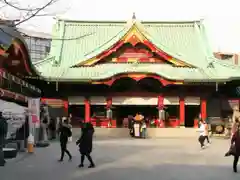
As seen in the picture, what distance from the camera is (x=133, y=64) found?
3225cm

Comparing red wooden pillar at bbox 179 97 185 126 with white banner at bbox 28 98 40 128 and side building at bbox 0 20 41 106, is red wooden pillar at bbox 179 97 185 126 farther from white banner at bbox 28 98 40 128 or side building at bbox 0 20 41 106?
white banner at bbox 28 98 40 128

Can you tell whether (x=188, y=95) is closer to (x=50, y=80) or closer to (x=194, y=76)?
(x=194, y=76)

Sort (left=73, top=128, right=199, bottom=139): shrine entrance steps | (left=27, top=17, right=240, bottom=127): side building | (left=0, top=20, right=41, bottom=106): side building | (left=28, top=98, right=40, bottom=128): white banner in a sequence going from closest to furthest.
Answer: (left=28, top=98, right=40, bottom=128): white banner < (left=0, top=20, right=41, bottom=106): side building < (left=73, top=128, right=199, bottom=139): shrine entrance steps < (left=27, top=17, right=240, bottom=127): side building

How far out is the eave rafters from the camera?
31.9 metres

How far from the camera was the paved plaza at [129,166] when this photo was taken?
39.1 feet

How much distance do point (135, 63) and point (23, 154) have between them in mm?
16809

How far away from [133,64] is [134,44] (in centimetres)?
144

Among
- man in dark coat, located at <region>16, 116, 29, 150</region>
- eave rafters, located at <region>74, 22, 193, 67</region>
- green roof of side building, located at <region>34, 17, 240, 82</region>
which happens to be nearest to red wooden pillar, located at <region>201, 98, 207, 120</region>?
green roof of side building, located at <region>34, 17, 240, 82</region>

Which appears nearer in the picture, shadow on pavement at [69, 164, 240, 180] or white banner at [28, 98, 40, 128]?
shadow on pavement at [69, 164, 240, 180]

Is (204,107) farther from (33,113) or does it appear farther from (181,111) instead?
(33,113)

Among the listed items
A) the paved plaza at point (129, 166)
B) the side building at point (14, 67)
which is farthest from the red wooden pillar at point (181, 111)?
the paved plaza at point (129, 166)

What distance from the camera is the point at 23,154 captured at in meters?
16.6

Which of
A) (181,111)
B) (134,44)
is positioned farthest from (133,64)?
(181,111)

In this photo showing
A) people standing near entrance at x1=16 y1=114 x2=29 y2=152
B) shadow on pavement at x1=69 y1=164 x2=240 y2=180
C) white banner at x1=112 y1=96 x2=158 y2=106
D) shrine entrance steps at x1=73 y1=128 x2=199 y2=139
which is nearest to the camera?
shadow on pavement at x1=69 y1=164 x2=240 y2=180
